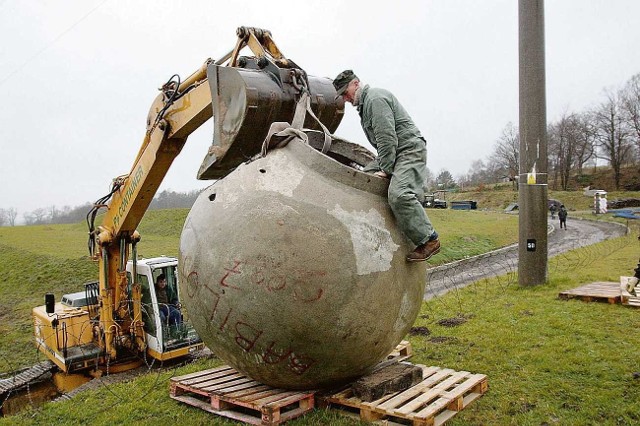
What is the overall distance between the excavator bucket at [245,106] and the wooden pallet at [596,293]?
759cm

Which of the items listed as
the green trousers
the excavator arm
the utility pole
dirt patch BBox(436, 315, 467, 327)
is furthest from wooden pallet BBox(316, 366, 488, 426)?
the utility pole

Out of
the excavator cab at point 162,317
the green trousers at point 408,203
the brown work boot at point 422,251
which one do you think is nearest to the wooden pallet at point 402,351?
the brown work boot at point 422,251

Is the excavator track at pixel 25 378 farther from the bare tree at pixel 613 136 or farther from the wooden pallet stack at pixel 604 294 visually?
the bare tree at pixel 613 136

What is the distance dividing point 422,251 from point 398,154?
90 centimetres

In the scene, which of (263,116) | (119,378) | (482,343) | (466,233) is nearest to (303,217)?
(263,116)

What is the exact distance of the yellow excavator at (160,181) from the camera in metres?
5.37

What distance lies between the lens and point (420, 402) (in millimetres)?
4793

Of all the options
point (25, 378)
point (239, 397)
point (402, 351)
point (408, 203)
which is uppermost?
point (408, 203)

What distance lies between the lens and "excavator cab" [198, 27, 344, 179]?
5.22m

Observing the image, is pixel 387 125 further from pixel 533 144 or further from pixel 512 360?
pixel 533 144

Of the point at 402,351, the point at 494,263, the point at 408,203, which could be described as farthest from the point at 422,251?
the point at 494,263

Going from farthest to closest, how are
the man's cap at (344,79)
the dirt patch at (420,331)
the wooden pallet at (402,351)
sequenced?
the dirt patch at (420,331)
the wooden pallet at (402,351)
the man's cap at (344,79)

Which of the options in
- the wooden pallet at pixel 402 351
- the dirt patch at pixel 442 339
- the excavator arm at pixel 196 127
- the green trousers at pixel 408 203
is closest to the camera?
the green trousers at pixel 408 203

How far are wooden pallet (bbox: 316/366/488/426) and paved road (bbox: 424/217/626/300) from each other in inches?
322
